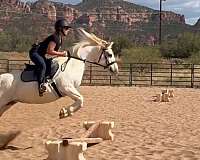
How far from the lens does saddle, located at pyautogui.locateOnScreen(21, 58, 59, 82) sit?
25.9 feet

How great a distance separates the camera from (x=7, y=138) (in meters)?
8.80

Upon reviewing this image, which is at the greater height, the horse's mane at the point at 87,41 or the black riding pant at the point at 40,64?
the horse's mane at the point at 87,41

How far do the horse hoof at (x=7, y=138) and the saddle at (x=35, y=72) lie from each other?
49.4 inches

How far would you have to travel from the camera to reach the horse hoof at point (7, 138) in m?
8.19

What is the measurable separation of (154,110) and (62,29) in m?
7.17

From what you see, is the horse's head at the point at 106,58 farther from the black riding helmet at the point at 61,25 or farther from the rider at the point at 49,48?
the black riding helmet at the point at 61,25

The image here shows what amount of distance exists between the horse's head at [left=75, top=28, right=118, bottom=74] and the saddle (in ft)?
2.69

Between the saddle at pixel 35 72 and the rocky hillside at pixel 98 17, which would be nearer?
the saddle at pixel 35 72

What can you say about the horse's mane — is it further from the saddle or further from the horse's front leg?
the horse's front leg

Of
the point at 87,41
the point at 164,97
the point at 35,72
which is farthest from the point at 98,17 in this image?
the point at 35,72

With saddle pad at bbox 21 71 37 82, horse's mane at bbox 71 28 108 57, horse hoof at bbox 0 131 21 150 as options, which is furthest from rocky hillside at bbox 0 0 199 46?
saddle pad at bbox 21 71 37 82

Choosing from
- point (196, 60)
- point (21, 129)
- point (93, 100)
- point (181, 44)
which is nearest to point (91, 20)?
point (181, 44)

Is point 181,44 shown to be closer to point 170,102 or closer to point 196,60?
point 196,60

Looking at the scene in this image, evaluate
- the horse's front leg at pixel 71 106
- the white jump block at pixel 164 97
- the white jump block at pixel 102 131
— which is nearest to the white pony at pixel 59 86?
the horse's front leg at pixel 71 106
